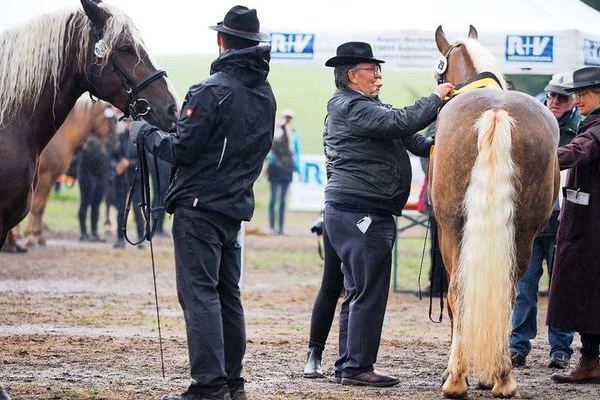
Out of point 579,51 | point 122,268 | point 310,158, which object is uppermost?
point 579,51

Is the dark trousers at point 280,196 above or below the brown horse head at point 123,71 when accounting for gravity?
below

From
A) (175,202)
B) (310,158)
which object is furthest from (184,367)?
(310,158)

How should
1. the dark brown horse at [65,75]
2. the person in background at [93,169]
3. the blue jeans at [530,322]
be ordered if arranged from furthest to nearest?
1. the person in background at [93,169]
2. the blue jeans at [530,322]
3. the dark brown horse at [65,75]

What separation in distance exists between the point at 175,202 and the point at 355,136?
157 cm

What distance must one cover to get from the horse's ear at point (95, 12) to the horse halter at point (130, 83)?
38 mm

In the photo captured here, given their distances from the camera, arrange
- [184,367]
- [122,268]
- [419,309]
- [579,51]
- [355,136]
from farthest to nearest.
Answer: [122,268] → [419,309] → [579,51] → [184,367] → [355,136]

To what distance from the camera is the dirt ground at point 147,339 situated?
7.02 meters

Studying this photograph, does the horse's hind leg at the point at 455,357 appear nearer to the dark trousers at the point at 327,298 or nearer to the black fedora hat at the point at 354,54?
the dark trousers at the point at 327,298

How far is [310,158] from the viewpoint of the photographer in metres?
19.4

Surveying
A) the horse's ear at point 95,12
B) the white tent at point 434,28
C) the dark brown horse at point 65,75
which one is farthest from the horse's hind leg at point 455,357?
the white tent at point 434,28

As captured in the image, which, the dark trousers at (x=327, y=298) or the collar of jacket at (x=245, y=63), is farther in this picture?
the dark trousers at (x=327, y=298)

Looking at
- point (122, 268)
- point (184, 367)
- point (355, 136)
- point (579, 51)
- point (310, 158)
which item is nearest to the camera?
point (355, 136)

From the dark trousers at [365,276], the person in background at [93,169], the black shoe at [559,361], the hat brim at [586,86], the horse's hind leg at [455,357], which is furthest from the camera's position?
the person in background at [93,169]

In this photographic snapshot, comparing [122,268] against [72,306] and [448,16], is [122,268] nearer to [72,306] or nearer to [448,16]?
[72,306]
